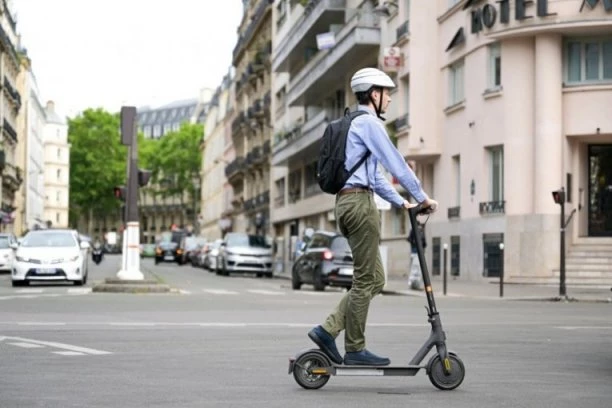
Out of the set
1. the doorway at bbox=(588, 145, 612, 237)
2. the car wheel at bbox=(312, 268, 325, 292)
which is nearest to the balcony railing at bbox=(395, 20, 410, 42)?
the doorway at bbox=(588, 145, 612, 237)

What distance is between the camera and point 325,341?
30.1 feet

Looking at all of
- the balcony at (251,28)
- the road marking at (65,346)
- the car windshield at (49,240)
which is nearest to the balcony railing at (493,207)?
the car windshield at (49,240)

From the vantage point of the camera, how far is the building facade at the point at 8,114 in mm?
98438

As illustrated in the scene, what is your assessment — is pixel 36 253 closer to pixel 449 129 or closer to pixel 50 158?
pixel 449 129

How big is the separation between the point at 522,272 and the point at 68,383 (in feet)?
95.3

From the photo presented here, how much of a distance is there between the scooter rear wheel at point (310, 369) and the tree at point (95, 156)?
15308cm

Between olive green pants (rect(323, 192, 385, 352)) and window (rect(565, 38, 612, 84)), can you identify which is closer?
olive green pants (rect(323, 192, 385, 352))

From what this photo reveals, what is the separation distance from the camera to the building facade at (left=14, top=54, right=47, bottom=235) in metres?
118

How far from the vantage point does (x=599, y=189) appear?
39375mm

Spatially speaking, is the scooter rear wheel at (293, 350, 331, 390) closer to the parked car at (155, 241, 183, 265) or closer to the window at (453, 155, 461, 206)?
the window at (453, 155, 461, 206)

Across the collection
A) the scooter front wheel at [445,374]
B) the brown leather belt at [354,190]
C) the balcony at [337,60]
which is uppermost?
the balcony at [337,60]

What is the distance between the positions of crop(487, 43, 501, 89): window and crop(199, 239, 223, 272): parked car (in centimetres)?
1955

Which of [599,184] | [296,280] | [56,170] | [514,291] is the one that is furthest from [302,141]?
[56,170]

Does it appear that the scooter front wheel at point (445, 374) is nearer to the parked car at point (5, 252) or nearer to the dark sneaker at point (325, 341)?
the dark sneaker at point (325, 341)
